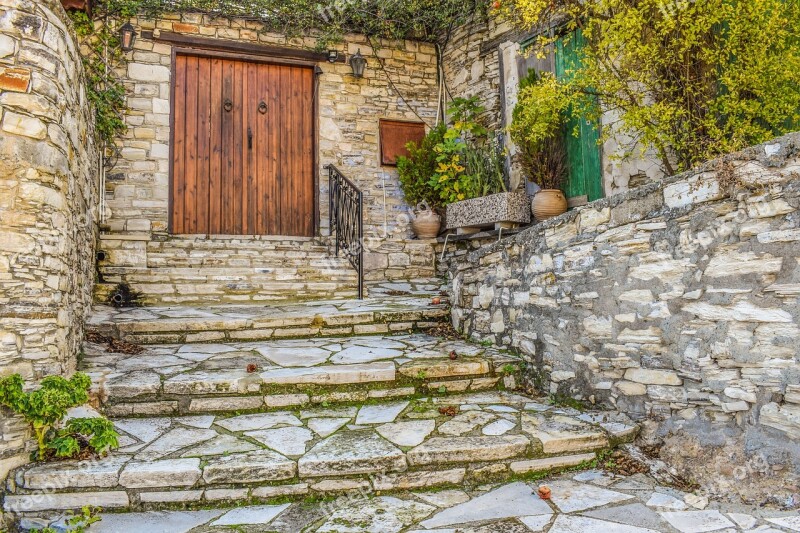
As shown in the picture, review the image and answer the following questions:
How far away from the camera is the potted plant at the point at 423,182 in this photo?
6852 mm

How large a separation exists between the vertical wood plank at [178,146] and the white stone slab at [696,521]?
6.00 m

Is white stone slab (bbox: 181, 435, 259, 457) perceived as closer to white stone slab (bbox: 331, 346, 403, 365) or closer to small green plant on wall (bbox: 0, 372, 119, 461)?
small green plant on wall (bbox: 0, 372, 119, 461)

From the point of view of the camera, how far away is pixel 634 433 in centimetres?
267

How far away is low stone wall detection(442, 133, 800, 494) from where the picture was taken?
7.00ft

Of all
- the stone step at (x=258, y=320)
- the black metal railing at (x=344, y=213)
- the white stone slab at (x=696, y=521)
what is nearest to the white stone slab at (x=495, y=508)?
the white stone slab at (x=696, y=521)

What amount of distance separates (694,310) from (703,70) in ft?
7.52

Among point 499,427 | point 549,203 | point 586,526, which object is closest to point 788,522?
point 586,526

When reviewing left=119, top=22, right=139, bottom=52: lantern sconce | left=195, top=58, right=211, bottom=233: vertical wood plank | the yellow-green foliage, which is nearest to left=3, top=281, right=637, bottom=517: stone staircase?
the yellow-green foliage

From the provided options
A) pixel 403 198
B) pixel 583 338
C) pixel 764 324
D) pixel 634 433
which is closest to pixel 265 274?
pixel 403 198

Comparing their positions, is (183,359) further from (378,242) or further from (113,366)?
(378,242)

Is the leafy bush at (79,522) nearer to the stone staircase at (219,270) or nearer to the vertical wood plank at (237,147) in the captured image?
the stone staircase at (219,270)

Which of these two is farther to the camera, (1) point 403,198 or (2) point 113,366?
(1) point 403,198

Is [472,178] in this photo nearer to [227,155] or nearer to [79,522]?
[227,155]

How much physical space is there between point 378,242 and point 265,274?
165 cm
